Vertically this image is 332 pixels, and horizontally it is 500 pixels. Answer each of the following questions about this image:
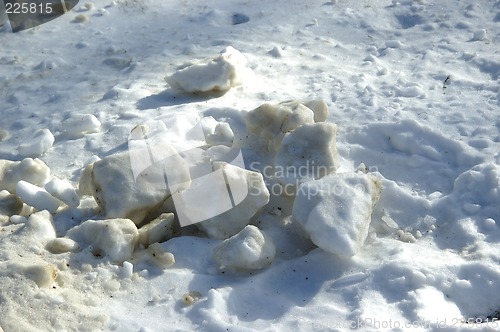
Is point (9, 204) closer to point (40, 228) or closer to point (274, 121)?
point (40, 228)

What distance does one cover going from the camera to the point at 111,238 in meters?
2.28

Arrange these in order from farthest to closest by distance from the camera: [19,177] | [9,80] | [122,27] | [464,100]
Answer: [122,27] → [9,80] → [464,100] → [19,177]

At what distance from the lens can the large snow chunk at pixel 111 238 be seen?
2.28 meters

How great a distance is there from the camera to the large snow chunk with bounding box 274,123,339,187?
8.26 ft

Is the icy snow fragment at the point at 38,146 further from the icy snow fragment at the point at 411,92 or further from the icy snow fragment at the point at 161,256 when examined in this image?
the icy snow fragment at the point at 411,92

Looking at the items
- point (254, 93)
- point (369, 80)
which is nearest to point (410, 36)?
point (369, 80)

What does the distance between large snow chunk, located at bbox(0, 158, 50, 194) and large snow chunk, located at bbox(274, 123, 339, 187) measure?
890 millimetres

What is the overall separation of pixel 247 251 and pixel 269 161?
1.91 ft

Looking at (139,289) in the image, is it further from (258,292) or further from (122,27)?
(122,27)

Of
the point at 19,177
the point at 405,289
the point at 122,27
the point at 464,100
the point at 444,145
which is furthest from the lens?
the point at 122,27

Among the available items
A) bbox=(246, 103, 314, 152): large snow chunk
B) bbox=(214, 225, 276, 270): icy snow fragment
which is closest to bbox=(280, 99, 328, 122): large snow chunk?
bbox=(246, 103, 314, 152): large snow chunk

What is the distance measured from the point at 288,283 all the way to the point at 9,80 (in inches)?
78.2

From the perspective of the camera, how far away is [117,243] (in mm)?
2277

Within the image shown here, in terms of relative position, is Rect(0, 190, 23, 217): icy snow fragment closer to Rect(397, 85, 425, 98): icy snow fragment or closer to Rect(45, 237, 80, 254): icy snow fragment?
Rect(45, 237, 80, 254): icy snow fragment
